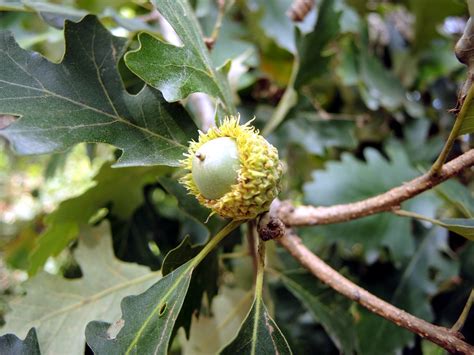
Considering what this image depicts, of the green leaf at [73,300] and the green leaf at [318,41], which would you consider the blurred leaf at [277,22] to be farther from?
the green leaf at [73,300]

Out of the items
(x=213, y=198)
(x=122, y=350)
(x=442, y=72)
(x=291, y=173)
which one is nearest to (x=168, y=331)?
(x=122, y=350)

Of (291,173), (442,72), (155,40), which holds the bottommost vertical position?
(291,173)

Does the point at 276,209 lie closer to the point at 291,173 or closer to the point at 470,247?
the point at 470,247

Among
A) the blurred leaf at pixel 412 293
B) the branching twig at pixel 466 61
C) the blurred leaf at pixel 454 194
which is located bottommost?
the blurred leaf at pixel 412 293

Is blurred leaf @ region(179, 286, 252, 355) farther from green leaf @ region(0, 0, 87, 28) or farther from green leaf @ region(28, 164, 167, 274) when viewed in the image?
green leaf @ region(0, 0, 87, 28)

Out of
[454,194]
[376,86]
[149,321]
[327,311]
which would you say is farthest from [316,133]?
[149,321]

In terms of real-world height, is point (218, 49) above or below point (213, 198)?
below

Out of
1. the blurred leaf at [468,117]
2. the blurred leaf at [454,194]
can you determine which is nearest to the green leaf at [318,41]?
the blurred leaf at [454,194]
